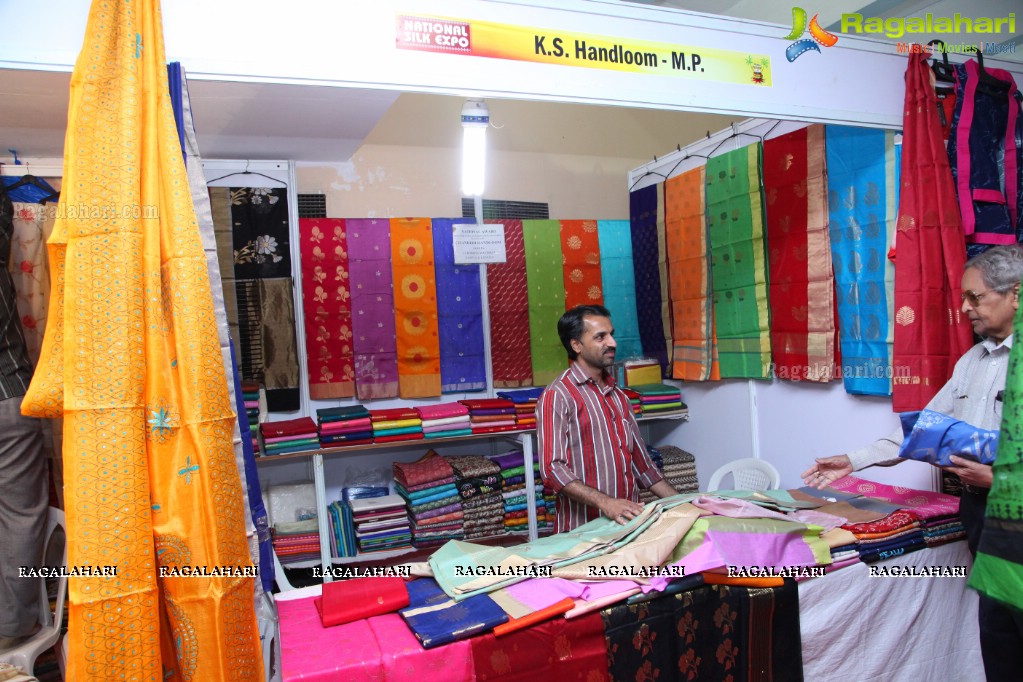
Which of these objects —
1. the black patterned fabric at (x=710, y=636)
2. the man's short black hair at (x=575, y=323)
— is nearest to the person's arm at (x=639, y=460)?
the man's short black hair at (x=575, y=323)

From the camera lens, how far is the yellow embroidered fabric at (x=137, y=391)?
1509 mm

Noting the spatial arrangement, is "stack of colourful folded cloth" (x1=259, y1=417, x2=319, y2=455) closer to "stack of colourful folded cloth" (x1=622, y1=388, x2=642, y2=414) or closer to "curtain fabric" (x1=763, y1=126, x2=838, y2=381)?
"stack of colourful folded cloth" (x1=622, y1=388, x2=642, y2=414)

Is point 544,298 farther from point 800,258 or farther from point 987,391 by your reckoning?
point 987,391

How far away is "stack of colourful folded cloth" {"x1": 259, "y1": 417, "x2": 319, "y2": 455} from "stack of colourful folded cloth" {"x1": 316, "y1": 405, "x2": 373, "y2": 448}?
0.19 ft

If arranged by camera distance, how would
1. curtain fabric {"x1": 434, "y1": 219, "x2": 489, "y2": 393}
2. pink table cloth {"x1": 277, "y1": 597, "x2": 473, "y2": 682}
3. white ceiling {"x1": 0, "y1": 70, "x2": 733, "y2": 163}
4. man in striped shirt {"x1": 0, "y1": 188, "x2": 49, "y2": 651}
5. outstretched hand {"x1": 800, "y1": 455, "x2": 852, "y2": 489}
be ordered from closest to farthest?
pink table cloth {"x1": 277, "y1": 597, "x2": 473, "y2": 682} → man in striped shirt {"x1": 0, "y1": 188, "x2": 49, "y2": 651} → outstretched hand {"x1": 800, "y1": 455, "x2": 852, "y2": 489} → white ceiling {"x1": 0, "y1": 70, "x2": 733, "y2": 163} → curtain fabric {"x1": 434, "y1": 219, "x2": 489, "y2": 393}

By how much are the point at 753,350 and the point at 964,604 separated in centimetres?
185

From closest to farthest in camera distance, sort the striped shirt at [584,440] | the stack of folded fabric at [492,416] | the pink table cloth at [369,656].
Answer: the pink table cloth at [369,656] → the striped shirt at [584,440] → the stack of folded fabric at [492,416]

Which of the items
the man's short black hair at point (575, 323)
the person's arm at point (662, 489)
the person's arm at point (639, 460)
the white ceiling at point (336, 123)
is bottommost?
the person's arm at point (662, 489)

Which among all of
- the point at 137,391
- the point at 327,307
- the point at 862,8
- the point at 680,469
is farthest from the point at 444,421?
the point at 862,8

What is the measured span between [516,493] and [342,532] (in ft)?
3.54

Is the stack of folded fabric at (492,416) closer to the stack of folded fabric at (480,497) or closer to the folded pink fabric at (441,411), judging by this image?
the folded pink fabric at (441,411)

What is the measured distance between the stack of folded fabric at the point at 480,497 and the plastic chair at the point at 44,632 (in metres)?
2.24

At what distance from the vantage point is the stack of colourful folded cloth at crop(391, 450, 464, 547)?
4297 millimetres

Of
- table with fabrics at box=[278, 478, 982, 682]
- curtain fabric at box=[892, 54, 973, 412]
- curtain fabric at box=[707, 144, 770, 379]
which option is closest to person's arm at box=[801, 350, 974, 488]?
table with fabrics at box=[278, 478, 982, 682]
